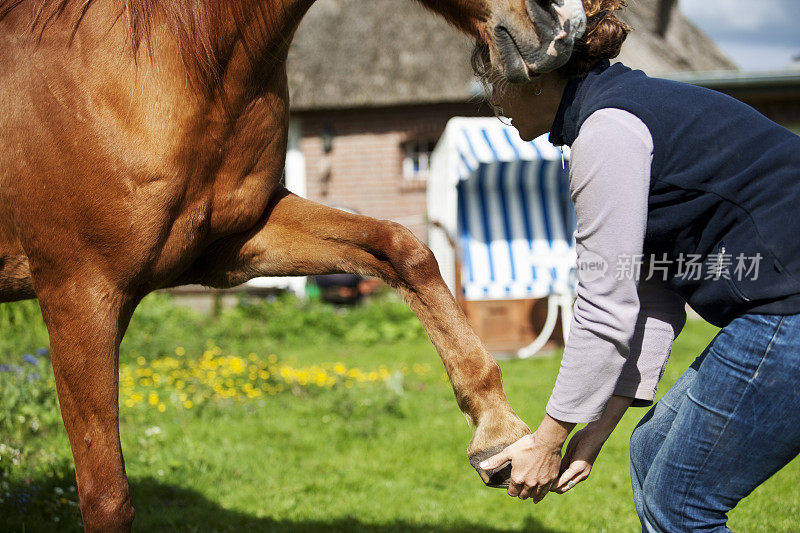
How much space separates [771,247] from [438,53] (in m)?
12.3

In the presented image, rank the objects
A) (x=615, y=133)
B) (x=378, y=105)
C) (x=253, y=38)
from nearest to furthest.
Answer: (x=615, y=133) < (x=253, y=38) < (x=378, y=105)

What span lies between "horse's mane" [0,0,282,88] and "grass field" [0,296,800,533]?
214 cm

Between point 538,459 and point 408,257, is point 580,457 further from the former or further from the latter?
point 408,257

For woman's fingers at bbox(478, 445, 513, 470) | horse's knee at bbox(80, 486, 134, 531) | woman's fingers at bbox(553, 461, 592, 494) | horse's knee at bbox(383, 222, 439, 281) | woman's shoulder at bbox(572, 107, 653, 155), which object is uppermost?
woman's shoulder at bbox(572, 107, 653, 155)

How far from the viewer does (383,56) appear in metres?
13.4

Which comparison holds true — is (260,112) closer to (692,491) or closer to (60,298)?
(60,298)

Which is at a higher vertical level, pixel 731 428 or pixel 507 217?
pixel 731 428

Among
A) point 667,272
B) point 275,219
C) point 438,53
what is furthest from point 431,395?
point 438,53

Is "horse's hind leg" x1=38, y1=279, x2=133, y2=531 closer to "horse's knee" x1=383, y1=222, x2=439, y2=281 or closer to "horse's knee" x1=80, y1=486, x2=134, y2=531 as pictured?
"horse's knee" x1=80, y1=486, x2=134, y2=531

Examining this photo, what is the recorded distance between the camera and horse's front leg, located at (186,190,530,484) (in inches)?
84.5

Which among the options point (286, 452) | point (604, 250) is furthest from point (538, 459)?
point (286, 452)

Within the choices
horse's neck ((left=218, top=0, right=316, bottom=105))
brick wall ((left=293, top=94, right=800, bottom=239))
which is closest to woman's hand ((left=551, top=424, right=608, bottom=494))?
horse's neck ((left=218, top=0, right=316, bottom=105))

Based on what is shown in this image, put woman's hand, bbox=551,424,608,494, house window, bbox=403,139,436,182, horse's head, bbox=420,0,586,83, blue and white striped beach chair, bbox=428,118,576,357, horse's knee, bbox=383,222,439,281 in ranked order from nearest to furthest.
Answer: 1. horse's head, bbox=420,0,586,83
2. woman's hand, bbox=551,424,608,494
3. horse's knee, bbox=383,222,439,281
4. blue and white striped beach chair, bbox=428,118,576,357
5. house window, bbox=403,139,436,182

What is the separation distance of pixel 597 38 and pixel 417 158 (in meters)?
11.7
